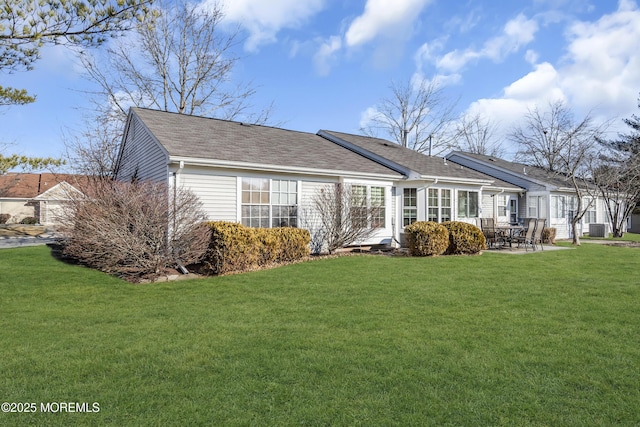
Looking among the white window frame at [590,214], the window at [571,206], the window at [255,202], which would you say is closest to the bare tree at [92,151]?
the window at [255,202]

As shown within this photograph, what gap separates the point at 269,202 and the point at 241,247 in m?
2.59

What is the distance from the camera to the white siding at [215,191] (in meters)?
10.3

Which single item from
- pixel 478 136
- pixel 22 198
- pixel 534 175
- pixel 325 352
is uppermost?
pixel 478 136

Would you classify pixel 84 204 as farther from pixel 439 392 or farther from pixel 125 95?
pixel 125 95

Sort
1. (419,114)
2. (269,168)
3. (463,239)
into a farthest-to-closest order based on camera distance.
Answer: (419,114), (463,239), (269,168)

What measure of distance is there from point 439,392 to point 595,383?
1424 millimetres

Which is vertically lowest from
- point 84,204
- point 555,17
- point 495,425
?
point 495,425

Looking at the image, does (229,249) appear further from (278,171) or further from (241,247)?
(278,171)

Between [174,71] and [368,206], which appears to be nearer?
[368,206]

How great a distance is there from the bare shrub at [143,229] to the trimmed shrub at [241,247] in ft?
1.06

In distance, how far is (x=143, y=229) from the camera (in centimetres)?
868

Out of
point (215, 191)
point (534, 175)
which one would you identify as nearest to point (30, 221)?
point (215, 191)

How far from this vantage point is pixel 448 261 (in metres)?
11.3

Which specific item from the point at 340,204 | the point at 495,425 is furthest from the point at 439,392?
the point at 340,204
